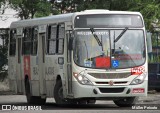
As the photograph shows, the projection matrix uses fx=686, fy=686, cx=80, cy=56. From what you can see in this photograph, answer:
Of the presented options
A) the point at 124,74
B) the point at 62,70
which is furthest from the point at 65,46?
the point at 124,74

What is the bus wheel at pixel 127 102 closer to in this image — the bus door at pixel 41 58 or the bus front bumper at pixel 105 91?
the bus front bumper at pixel 105 91

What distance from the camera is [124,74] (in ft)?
66.1

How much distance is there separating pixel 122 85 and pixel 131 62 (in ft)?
2.55

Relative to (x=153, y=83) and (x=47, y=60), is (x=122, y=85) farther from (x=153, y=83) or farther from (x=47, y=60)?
(x=153, y=83)

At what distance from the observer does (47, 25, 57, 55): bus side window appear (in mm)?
22000

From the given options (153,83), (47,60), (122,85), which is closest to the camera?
(122,85)

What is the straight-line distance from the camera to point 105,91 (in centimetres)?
2002

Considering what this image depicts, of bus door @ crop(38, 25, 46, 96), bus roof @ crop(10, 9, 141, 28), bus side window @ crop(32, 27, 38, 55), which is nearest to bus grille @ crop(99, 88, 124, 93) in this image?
bus roof @ crop(10, 9, 141, 28)

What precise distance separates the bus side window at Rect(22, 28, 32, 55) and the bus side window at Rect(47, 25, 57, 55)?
1972mm

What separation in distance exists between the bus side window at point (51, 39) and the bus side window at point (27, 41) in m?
1.97

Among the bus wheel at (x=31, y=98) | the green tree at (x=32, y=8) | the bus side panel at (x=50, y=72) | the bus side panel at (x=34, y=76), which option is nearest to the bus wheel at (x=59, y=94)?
the bus side panel at (x=50, y=72)

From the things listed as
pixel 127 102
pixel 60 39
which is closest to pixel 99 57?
pixel 60 39

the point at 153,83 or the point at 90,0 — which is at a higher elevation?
the point at 90,0

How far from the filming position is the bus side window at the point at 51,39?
22000 millimetres
